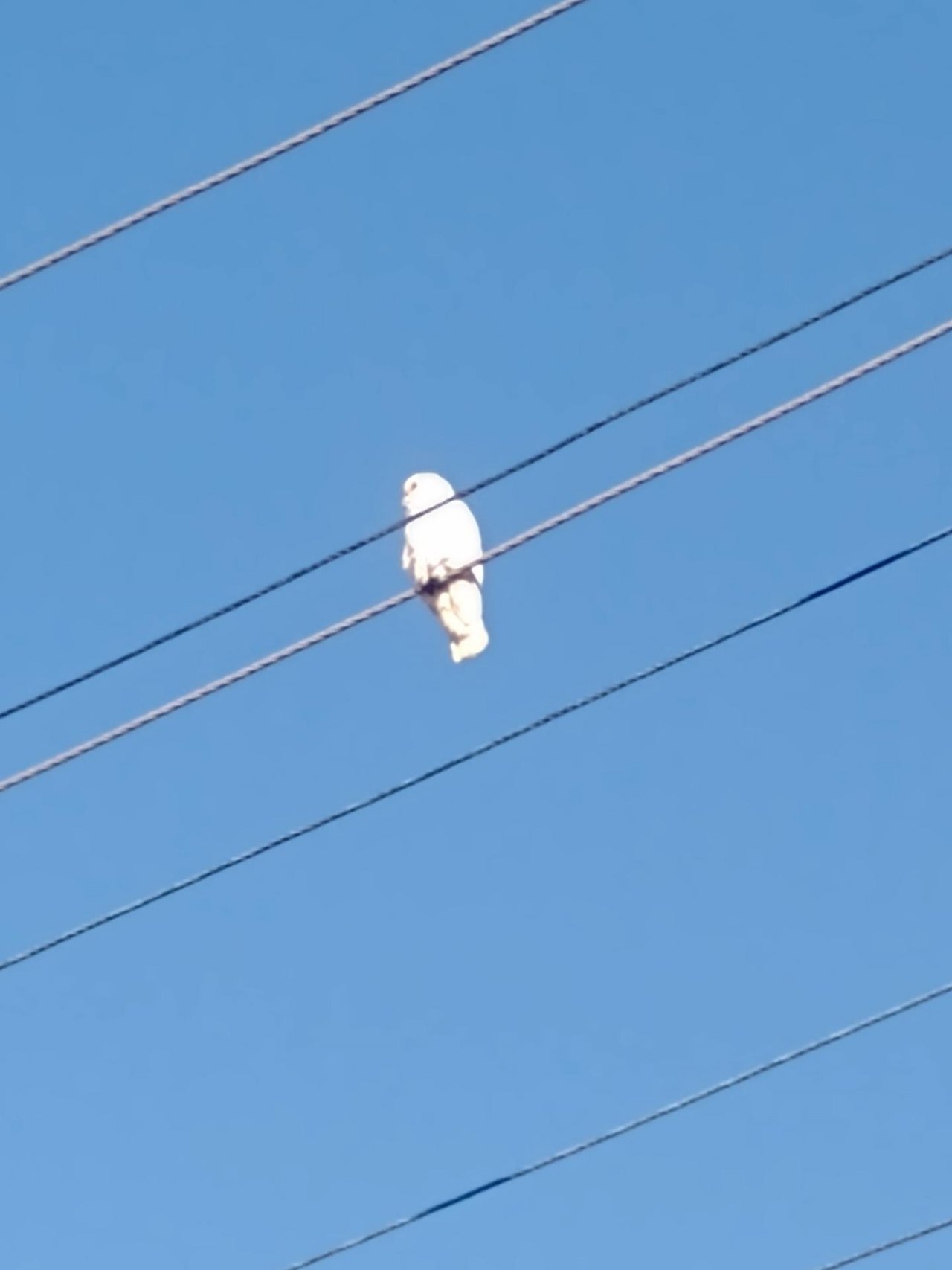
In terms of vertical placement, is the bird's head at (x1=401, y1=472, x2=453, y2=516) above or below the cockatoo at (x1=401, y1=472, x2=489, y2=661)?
above

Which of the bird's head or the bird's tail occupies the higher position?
the bird's head

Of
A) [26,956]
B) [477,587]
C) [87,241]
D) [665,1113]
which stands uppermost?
[477,587]

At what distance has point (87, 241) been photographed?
7891 millimetres

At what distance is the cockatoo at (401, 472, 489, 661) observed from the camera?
1391 cm

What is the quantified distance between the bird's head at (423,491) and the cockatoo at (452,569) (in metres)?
0.82

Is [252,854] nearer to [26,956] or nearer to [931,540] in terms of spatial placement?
[26,956]

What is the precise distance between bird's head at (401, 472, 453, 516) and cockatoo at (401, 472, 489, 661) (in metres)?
0.82

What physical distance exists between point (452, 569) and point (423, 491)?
2233 millimetres

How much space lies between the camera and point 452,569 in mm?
13578

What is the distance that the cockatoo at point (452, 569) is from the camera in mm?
13914

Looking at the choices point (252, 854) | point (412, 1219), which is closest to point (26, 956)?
point (252, 854)

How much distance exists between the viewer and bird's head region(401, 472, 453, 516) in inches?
611

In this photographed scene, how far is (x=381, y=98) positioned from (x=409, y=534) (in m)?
6.56

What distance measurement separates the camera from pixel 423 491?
51.8 feet
